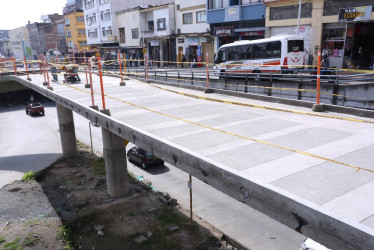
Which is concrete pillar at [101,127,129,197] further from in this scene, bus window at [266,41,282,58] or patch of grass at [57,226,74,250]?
bus window at [266,41,282,58]

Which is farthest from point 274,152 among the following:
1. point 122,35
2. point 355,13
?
point 122,35

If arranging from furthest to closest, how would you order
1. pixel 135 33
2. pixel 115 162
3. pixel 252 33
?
pixel 135 33 → pixel 252 33 → pixel 115 162

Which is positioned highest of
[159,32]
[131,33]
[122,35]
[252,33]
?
[131,33]

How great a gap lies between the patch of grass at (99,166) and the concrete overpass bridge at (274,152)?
712 cm

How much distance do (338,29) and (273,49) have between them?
6436mm

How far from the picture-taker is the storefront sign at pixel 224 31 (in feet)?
109

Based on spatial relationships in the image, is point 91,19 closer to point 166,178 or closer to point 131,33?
point 131,33

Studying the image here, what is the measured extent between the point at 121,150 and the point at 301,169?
1056 centimetres

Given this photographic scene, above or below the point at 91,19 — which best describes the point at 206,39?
below

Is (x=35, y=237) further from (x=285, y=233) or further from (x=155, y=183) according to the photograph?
(x=285, y=233)

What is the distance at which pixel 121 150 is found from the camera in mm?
15125

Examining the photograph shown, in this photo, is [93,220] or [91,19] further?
[91,19]

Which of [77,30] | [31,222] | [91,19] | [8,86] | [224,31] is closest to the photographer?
[31,222]

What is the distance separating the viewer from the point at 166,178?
59.9 feet
